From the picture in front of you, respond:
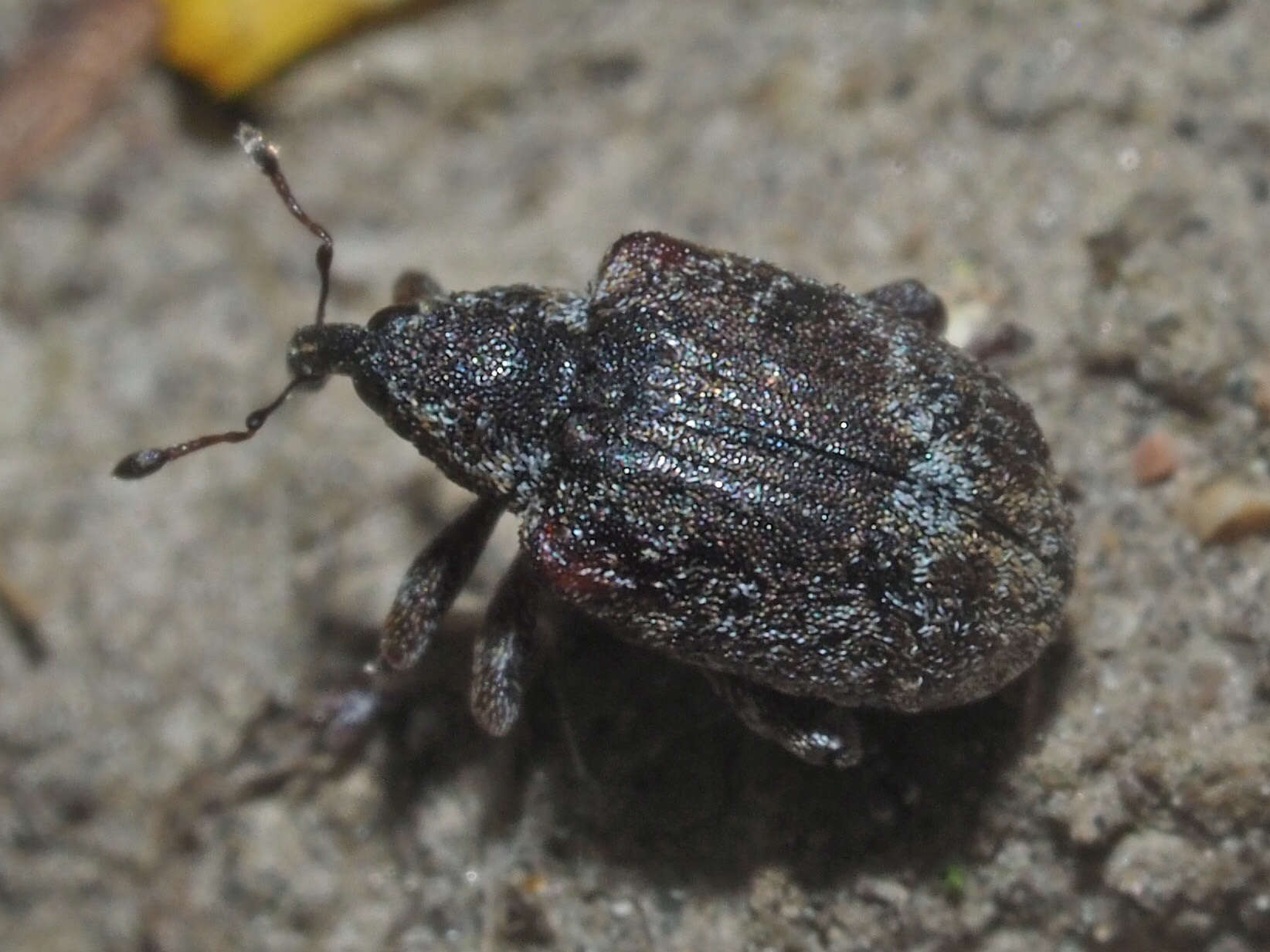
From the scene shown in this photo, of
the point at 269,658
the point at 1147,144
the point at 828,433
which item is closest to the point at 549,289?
the point at 828,433

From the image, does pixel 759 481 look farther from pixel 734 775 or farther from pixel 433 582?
pixel 433 582

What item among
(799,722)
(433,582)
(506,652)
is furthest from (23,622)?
(799,722)

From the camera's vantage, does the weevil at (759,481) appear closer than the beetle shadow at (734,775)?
Yes

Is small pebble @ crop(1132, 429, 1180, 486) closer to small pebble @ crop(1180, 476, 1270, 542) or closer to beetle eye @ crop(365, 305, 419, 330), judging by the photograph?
small pebble @ crop(1180, 476, 1270, 542)

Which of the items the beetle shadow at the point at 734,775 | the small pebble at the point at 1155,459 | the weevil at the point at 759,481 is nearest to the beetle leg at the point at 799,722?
the weevil at the point at 759,481

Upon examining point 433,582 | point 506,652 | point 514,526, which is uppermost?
Result: point 514,526

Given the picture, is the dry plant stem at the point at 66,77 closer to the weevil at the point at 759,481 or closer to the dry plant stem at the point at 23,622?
the dry plant stem at the point at 23,622
